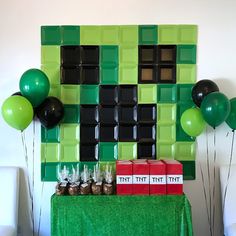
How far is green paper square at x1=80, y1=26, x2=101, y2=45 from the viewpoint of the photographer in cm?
262

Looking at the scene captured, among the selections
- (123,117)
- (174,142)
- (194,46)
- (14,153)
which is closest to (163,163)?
(174,142)

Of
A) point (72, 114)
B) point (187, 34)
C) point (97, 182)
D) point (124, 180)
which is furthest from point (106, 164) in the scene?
point (187, 34)

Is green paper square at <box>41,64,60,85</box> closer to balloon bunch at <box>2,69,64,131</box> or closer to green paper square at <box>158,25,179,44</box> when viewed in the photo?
balloon bunch at <box>2,69,64,131</box>

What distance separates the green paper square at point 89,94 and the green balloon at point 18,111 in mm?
533

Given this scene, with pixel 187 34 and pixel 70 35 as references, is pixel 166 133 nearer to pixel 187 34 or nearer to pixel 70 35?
pixel 187 34

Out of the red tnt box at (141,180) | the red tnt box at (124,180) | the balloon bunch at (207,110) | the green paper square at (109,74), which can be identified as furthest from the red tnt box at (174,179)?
the green paper square at (109,74)

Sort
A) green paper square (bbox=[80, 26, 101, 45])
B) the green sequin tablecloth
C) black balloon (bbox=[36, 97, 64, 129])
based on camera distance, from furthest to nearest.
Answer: green paper square (bbox=[80, 26, 101, 45]) → black balloon (bbox=[36, 97, 64, 129]) → the green sequin tablecloth

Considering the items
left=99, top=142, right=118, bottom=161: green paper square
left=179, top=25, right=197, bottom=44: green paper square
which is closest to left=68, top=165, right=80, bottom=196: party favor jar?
left=99, top=142, right=118, bottom=161: green paper square

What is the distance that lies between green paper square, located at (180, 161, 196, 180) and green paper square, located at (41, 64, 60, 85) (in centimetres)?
140

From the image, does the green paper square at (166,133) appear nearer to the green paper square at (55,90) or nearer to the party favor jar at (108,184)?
the party favor jar at (108,184)

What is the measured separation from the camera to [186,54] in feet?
8.67

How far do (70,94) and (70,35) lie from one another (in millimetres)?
535

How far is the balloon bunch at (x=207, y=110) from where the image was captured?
223cm

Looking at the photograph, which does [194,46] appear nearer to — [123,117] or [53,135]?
[123,117]
